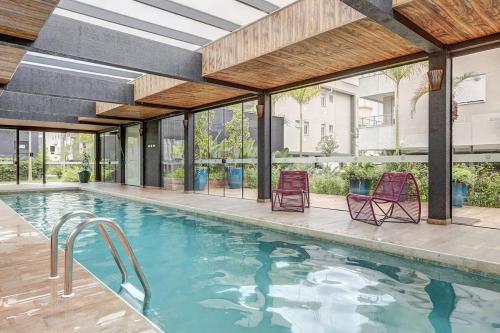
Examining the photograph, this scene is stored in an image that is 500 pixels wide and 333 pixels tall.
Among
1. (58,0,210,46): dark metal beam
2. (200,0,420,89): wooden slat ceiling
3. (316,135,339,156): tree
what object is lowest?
A: (316,135,339,156): tree

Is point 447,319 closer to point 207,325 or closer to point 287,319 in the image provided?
point 287,319

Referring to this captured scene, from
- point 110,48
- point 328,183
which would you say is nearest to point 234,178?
point 328,183

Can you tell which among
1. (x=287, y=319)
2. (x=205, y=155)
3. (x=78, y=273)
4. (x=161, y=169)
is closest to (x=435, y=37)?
(x=287, y=319)

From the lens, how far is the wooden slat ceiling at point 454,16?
4.03 m

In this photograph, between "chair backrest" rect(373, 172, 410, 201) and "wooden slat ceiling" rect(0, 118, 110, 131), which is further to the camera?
"wooden slat ceiling" rect(0, 118, 110, 131)

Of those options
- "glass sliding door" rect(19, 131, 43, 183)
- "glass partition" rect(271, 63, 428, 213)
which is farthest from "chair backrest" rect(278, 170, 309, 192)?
"glass sliding door" rect(19, 131, 43, 183)

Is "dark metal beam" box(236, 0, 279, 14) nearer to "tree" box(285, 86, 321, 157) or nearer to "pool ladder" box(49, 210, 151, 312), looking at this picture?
"pool ladder" box(49, 210, 151, 312)

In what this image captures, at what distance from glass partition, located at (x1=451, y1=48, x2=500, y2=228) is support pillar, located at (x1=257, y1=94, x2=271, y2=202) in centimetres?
410

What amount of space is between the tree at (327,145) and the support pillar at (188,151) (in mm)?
4567

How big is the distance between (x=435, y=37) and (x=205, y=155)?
772 cm

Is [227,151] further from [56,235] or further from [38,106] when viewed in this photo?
[56,235]

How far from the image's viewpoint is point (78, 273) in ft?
10.00

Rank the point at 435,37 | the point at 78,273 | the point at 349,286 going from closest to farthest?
the point at 78,273
the point at 349,286
the point at 435,37

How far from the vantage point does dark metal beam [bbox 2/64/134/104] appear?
7655 millimetres
